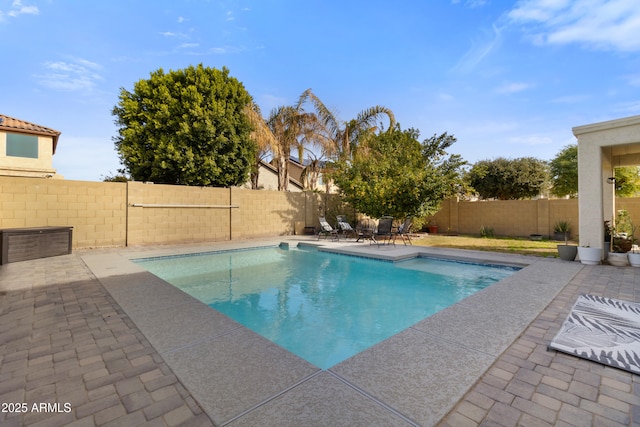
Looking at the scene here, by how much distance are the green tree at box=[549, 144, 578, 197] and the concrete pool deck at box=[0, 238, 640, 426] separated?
2339 centimetres

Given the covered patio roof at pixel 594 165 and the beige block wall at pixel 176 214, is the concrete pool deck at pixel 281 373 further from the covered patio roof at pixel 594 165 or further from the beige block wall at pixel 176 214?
the beige block wall at pixel 176 214

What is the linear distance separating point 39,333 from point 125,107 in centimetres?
1239

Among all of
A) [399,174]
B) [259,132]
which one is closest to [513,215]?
[399,174]

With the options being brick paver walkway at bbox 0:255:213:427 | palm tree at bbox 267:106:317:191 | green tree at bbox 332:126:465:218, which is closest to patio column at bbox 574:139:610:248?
green tree at bbox 332:126:465:218

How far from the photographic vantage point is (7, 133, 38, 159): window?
15.4m

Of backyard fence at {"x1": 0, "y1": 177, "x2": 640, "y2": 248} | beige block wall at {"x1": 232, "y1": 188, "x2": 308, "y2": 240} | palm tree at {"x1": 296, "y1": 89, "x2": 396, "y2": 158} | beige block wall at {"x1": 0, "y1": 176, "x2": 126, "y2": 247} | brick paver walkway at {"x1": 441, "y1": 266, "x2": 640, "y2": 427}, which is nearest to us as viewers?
brick paver walkway at {"x1": 441, "y1": 266, "x2": 640, "y2": 427}

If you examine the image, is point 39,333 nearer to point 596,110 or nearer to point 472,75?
point 472,75

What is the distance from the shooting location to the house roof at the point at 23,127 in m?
15.2

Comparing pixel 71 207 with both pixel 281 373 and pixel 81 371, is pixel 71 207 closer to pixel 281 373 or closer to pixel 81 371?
pixel 81 371

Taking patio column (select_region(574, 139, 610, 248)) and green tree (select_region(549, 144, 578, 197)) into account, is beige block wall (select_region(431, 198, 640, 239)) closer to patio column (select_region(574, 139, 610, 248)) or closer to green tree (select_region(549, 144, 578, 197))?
patio column (select_region(574, 139, 610, 248))

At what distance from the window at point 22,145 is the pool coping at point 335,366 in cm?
1809

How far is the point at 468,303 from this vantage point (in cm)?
393

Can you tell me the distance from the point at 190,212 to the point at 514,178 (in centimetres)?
2161

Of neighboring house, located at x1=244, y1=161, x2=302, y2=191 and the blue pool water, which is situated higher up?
neighboring house, located at x1=244, y1=161, x2=302, y2=191
